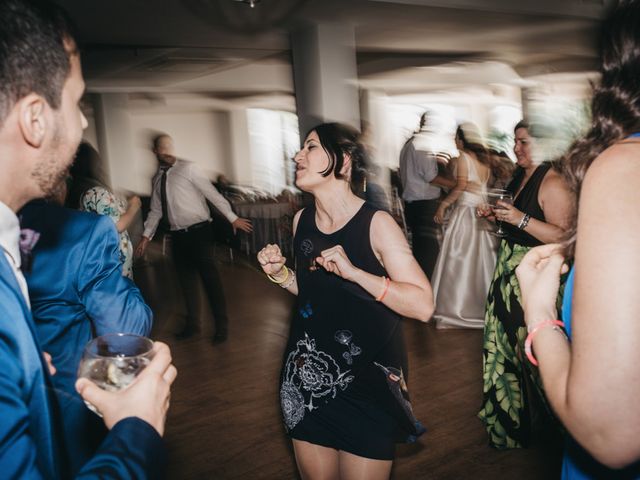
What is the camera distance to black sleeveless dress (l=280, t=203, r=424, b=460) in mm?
1638

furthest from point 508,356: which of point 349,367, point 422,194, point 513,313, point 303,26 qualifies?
point 303,26

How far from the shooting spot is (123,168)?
1146 centimetres

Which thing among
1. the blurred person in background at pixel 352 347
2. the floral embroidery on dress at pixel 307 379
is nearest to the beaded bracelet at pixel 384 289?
the blurred person in background at pixel 352 347

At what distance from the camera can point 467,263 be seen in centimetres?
460

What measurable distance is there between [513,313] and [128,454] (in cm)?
219

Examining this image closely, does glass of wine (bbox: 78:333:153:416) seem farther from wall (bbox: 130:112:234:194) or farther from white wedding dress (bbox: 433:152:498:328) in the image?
wall (bbox: 130:112:234:194)

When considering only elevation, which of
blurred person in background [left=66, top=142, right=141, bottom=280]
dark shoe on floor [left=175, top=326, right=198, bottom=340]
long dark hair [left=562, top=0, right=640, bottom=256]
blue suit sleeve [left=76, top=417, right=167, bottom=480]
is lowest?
dark shoe on floor [left=175, top=326, right=198, bottom=340]

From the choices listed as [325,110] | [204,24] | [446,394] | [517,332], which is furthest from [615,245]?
[204,24]

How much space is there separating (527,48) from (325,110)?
190 inches

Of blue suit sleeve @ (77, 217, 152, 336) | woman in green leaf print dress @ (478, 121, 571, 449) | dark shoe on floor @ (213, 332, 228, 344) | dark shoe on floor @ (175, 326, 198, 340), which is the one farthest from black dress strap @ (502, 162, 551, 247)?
dark shoe on floor @ (175, 326, 198, 340)

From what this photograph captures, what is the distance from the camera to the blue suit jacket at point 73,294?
1411mm

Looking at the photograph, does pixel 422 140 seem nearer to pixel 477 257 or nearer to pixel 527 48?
pixel 477 257

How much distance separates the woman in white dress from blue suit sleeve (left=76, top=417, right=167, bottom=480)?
4.06m

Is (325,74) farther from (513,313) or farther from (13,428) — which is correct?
(13,428)
